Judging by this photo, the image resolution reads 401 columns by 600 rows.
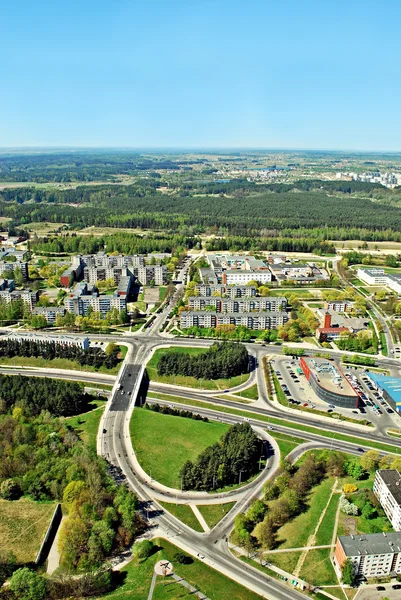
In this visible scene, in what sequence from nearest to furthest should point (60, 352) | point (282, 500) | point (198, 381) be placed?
point (282, 500) → point (198, 381) → point (60, 352)

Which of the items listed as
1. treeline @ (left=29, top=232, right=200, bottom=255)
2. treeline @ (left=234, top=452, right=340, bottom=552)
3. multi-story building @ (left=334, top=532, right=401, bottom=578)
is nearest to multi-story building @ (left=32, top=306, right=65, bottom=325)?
treeline @ (left=29, top=232, right=200, bottom=255)

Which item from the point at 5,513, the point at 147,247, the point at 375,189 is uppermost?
the point at 375,189

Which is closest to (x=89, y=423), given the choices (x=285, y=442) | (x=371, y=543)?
(x=285, y=442)

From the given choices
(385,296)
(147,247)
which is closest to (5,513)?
(385,296)

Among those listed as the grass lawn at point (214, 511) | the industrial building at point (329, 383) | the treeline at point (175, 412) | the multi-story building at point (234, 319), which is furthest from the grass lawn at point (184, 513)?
the multi-story building at point (234, 319)

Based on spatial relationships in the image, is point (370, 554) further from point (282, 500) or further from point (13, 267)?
point (13, 267)

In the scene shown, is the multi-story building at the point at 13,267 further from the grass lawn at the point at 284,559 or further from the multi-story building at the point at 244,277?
the grass lawn at the point at 284,559

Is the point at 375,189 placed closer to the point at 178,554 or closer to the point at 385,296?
the point at 385,296
